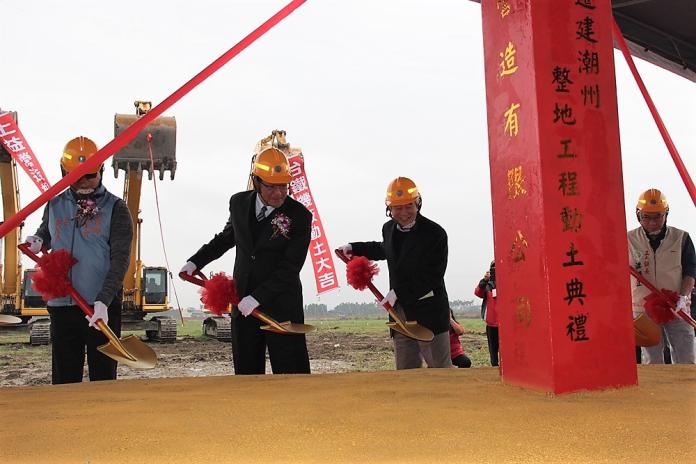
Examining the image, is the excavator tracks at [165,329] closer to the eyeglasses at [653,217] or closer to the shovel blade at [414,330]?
the shovel blade at [414,330]

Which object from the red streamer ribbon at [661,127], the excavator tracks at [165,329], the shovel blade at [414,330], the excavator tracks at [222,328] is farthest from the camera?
the excavator tracks at [222,328]

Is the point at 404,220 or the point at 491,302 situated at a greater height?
the point at 404,220

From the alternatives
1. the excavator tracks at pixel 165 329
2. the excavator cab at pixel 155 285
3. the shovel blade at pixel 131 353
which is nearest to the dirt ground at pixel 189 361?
the excavator tracks at pixel 165 329

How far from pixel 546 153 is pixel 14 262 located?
11095 millimetres

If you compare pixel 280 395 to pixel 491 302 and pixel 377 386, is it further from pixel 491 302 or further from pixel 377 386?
pixel 491 302

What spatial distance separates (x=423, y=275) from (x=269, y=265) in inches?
38.9

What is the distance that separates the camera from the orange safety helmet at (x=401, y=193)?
393cm

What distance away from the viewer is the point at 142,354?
3084 mm

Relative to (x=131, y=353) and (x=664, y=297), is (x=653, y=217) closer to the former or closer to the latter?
(x=664, y=297)

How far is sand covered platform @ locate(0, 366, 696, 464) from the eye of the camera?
48.6 inches

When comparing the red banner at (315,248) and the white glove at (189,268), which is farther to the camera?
the red banner at (315,248)

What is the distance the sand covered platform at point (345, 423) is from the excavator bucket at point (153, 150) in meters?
8.08

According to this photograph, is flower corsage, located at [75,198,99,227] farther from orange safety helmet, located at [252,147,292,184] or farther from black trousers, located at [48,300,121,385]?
orange safety helmet, located at [252,147,292,184]

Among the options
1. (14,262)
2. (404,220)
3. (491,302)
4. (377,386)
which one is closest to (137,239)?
(14,262)
